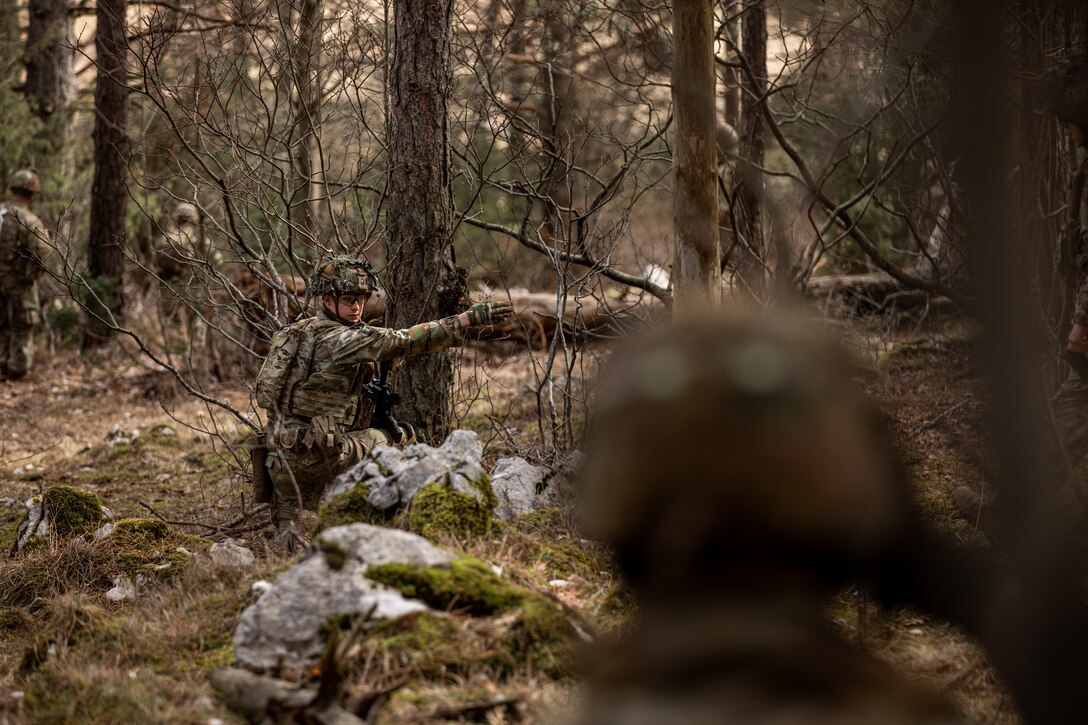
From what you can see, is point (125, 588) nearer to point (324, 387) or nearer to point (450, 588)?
point (324, 387)

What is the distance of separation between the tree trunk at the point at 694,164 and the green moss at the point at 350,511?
6.53ft

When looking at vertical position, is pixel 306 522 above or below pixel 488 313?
below

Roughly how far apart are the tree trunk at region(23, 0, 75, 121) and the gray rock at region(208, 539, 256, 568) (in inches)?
535

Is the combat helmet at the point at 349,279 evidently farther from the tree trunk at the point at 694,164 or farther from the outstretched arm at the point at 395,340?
the tree trunk at the point at 694,164

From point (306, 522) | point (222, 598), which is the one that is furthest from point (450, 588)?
point (306, 522)

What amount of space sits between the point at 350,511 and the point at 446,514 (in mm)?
591

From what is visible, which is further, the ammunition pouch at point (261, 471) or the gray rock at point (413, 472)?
the ammunition pouch at point (261, 471)

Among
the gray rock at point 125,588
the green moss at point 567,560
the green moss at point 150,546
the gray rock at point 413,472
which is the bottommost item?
the gray rock at point 125,588

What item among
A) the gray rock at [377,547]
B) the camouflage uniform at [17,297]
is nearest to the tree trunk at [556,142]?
the gray rock at [377,547]

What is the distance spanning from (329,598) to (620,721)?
252 centimetres

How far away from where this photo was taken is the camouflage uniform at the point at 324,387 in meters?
6.19

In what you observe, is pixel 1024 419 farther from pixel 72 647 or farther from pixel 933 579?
pixel 72 647

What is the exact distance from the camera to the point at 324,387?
6.36 metres

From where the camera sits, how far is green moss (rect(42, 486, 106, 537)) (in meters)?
6.75
